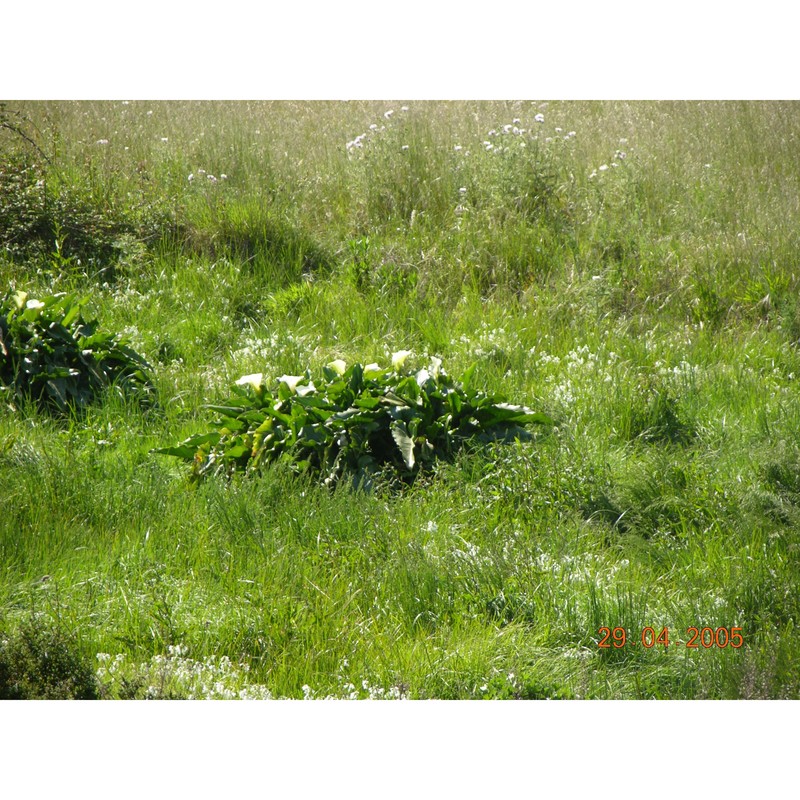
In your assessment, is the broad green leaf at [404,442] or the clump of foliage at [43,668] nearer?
the clump of foliage at [43,668]

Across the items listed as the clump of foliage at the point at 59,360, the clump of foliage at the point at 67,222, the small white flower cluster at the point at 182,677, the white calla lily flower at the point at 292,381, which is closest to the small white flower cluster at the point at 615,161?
the clump of foliage at the point at 67,222

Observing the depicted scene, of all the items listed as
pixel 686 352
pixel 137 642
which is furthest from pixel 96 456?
pixel 686 352

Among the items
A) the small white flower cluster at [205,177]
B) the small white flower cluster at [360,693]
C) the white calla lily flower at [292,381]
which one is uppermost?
the small white flower cluster at [205,177]

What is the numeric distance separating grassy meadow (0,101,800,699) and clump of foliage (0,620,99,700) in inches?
0.4

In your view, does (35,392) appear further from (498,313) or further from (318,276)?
(498,313)

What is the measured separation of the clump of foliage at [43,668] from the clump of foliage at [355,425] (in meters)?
1.18

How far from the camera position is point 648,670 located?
11.2ft

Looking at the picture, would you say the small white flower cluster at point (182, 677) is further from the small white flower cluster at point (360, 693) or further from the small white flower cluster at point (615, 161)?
the small white flower cluster at point (615, 161)

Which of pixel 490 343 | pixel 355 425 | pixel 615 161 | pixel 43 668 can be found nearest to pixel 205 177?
pixel 490 343

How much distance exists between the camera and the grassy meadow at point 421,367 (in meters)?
3.47
